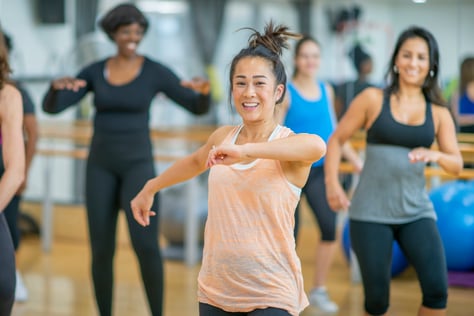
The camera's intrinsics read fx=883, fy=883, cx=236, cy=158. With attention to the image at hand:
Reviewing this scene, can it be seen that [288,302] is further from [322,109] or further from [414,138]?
[322,109]

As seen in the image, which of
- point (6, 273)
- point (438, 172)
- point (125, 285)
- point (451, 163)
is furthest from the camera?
point (125, 285)

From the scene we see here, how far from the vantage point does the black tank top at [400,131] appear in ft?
12.2

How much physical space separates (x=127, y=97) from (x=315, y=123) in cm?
134


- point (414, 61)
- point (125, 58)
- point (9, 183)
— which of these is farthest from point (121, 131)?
point (414, 61)

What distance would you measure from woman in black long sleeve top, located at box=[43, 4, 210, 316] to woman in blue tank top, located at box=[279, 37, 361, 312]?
940mm

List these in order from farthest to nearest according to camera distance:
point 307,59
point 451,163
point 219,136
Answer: point 307,59 → point 451,163 → point 219,136

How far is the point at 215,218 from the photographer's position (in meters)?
2.69

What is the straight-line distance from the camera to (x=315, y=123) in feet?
16.9

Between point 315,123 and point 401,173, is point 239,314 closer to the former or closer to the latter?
point 401,173

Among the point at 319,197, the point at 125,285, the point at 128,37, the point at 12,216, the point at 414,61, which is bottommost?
the point at 125,285

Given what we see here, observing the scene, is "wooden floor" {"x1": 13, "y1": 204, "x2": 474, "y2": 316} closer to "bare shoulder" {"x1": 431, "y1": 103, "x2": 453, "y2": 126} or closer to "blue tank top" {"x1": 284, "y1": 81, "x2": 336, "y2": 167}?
"blue tank top" {"x1": 284, "y1": 81, "x2": 336, "y2": 167}

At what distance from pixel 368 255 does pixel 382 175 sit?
1.13ft

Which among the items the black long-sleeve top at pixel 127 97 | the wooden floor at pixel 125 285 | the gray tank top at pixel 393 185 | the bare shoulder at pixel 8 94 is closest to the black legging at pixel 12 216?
the wooden floor at pixel 125 285

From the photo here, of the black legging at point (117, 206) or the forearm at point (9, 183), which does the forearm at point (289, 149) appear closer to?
the forearm at point (9, 183)
